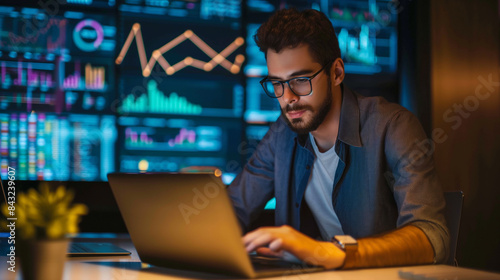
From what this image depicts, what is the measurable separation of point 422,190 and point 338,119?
465mm

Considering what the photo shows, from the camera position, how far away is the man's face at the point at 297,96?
5.33 ft

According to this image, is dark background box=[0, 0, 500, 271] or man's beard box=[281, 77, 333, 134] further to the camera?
dark background box=[0, 0, 500, 271]

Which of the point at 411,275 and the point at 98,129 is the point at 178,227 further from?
the point at 98,129

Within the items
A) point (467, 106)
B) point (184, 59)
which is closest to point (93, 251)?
point (184, 59)

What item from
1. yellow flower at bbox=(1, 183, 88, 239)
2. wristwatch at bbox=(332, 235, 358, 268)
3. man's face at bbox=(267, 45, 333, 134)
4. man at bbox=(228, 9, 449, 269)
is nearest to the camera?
yellow flower at bbox=(1, 183, 88, 239)

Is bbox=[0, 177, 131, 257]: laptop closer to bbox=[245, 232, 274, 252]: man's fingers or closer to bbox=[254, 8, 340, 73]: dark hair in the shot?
bbox=[245, 232, 274, 252]: man's fingers

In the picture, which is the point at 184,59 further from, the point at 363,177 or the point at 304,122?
the point at 363,177

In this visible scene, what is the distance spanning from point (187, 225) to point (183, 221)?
0.01 meters

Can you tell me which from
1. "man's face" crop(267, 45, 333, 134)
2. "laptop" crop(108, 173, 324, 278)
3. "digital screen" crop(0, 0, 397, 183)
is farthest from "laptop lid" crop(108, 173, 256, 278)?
"digital screen" crop(0, 0, 397, 183)

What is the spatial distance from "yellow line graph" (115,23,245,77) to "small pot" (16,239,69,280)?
2.34 meters

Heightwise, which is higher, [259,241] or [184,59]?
[184,59]

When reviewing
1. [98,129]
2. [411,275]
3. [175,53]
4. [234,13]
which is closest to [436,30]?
[234,13]

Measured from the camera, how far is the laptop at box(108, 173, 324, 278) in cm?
91

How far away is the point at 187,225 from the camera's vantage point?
3.27 feet
